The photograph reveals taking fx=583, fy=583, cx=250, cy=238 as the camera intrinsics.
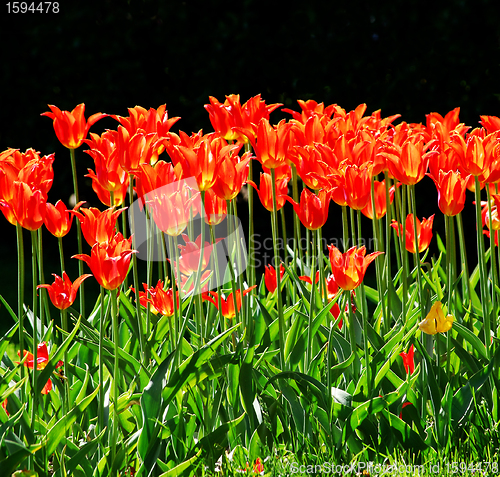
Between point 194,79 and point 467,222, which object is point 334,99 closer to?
point 194,79

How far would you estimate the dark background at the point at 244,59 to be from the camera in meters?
4.76

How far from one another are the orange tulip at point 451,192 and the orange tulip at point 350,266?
0.33 meters

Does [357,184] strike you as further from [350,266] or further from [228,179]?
[228,179]

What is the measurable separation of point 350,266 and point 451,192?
0.42 meters

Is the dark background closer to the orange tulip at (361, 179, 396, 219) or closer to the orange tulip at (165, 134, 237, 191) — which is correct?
the orange tulip at (361, 179, 396, 219)

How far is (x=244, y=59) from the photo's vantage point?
493 centimetres

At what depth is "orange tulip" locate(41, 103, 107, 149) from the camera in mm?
1945

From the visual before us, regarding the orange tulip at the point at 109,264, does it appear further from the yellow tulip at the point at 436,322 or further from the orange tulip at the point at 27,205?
the yellow tulip at the point at 436,322

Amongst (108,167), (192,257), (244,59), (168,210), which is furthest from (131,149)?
(244,59)

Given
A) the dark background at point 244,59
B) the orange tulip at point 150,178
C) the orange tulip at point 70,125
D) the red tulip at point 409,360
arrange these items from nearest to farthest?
1. the orange tulip at point 150,178
2. the red tulip at point 409,360
3. the orange tulip at point 70,125
4. the dark background at point 244,59

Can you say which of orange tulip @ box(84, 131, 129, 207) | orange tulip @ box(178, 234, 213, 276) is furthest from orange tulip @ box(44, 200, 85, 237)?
orange tulip @ box(178, 234, 213, 276)

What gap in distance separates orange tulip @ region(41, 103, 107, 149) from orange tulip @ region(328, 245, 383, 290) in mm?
958

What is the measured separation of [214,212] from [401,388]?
754 millimetres

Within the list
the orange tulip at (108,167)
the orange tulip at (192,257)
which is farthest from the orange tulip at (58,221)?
the orange tulip at (192,257)
